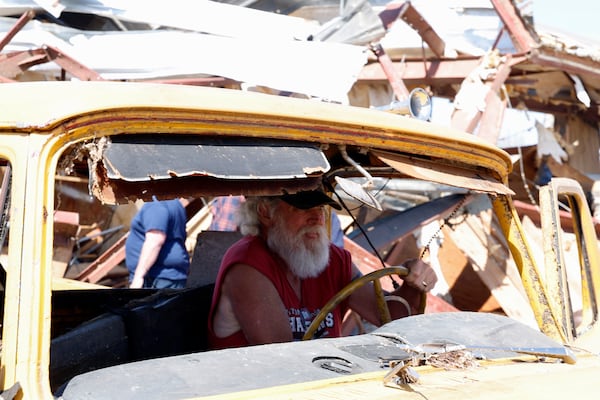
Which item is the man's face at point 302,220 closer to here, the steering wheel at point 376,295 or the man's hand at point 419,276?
the steering wheel at point 376,295

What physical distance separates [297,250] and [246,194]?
107 cm

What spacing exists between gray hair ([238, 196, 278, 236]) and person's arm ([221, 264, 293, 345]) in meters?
0.34

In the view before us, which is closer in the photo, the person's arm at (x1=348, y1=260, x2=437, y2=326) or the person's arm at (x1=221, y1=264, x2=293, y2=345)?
the person's arm at (x1=221, y1=264, x2=293, y2=345)

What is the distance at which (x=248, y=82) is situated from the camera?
6.94m

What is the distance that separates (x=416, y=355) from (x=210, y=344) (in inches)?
43.0

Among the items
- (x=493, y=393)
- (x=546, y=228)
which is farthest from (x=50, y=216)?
(x=546, y=228)

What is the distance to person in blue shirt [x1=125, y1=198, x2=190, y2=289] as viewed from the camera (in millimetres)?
6020

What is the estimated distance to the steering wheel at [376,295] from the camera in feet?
9.99

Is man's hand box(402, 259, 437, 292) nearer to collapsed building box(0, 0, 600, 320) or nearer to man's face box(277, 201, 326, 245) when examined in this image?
man's face box(277, 201, 326, 245)

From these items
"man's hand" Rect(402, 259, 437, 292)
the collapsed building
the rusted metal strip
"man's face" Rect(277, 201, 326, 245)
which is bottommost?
the rusted metal strip

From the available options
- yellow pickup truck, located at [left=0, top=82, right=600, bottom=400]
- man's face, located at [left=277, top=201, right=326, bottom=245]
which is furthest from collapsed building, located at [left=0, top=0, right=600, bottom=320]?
yellow pickup truck, located at [left=0, top=82, right=600, bottom=400]

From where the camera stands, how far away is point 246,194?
7.38ft

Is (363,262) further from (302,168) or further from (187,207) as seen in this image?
(302,168)

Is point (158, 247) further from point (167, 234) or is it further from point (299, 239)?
point (299, 239)
